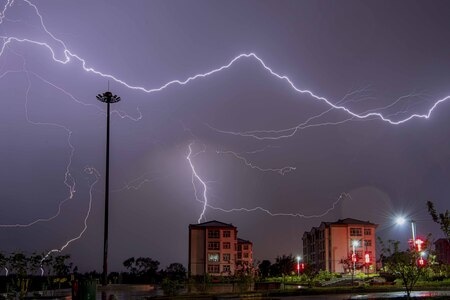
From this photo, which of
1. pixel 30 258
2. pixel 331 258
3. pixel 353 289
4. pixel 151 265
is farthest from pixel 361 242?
pixel 30 258

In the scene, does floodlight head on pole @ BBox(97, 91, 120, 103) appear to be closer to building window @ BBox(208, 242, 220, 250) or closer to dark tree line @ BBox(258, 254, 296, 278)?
dark tree line @ BBox(258, 254, 296, 278)

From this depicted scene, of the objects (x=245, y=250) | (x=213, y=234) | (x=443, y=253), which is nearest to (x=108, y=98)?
(x=443, y=253)

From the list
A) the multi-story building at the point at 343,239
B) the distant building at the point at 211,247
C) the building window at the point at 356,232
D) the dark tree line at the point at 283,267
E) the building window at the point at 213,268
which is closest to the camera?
the dark tree line at the point at 283,267

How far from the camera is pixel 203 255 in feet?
211

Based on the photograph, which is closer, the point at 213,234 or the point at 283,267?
the point at 283,267

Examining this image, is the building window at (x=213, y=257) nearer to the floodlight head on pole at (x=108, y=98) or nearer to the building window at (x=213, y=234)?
the building window at (x=213, y=234)

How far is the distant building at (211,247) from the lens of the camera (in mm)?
63906

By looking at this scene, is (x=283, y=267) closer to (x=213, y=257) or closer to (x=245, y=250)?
(x=213, y=257)

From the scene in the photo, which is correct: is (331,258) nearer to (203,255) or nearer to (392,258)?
(203,255)

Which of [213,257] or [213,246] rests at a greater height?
[213,246]

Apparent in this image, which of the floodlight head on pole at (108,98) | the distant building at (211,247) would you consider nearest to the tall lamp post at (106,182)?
the floodlight head on pole at (108,98)

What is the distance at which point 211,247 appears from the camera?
6419 centimetres

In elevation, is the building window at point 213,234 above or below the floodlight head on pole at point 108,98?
below

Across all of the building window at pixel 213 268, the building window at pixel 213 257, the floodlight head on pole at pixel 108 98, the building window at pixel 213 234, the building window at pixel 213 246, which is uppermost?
the floodlight head on pole at pixel 108 98
